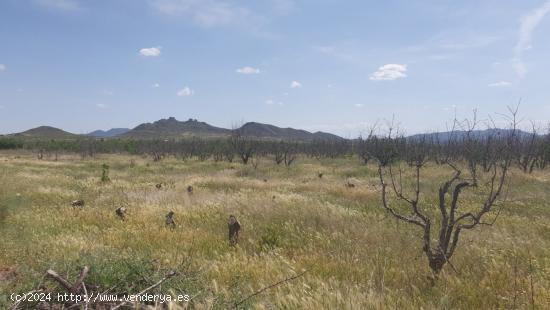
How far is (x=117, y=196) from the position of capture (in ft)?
43.4

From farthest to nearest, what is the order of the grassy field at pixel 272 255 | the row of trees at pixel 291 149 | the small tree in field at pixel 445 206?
the row of trees at pixel 291 149 < the small tree in field at pixel 445 206 < the grassy field at pixel 272 255

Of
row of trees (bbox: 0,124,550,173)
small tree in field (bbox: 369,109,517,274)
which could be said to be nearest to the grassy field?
small tree in field (bbox: 369,109,517,274)

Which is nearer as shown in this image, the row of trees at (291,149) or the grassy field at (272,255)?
the grassy field at (272,255)

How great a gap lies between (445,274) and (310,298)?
196 cm

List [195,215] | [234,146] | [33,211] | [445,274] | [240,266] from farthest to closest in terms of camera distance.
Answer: [234,146]
[33,211]
[195,215]
[240,266]
[445,274]

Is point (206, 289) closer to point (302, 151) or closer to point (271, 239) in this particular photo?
point (271, 239)

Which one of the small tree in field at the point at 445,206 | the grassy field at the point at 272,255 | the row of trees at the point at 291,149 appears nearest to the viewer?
the grassy field at the point at 272,255

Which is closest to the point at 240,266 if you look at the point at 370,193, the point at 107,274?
the point at 107,274

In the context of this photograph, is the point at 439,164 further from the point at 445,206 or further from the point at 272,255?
the point at 272,255

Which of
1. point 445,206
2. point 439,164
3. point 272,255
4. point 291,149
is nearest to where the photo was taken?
point 272,255

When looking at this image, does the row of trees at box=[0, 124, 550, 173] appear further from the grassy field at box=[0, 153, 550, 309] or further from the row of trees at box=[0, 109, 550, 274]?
the grassy field at box=[0, 153, 550, 309]

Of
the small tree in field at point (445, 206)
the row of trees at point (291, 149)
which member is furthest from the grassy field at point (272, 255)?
the row of trees at point (291, 149)

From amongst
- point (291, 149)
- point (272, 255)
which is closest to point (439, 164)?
point (291, 149)

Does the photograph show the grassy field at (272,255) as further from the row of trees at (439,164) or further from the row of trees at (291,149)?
the row of trees at (291,149)
